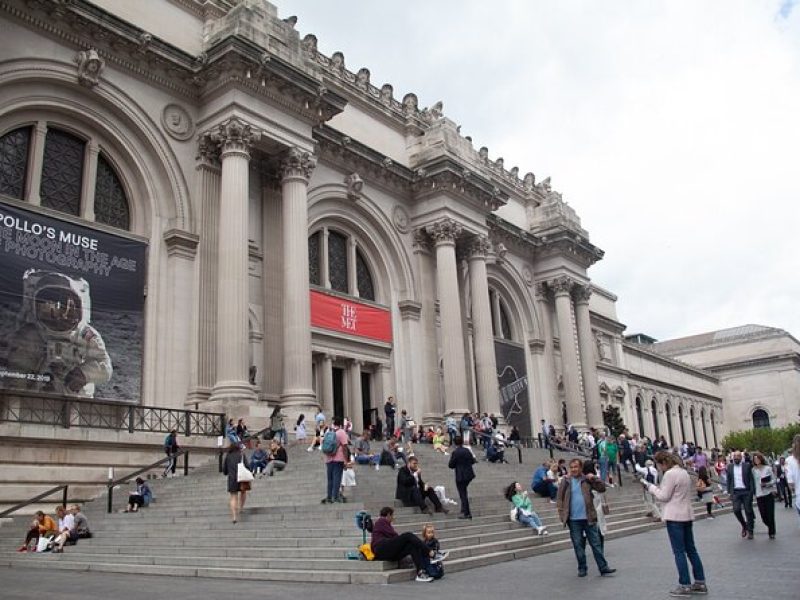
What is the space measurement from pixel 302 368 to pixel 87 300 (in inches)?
260

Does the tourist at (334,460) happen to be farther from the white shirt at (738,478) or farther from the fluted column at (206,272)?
the fluted column at (206,272)

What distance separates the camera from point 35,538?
14.4 meters

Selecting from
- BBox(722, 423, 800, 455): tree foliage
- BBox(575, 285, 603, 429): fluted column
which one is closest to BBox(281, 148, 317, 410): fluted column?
BBox(575, 285, 603, 429): fluted column

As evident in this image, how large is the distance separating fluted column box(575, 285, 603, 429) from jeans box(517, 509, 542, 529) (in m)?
26.5

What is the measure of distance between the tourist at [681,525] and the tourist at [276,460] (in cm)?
1026

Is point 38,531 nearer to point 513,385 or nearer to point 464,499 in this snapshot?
point 464,499

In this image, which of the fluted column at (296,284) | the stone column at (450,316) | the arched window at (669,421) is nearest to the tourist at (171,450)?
the fluted column at (296,284)

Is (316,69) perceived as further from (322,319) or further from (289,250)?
(322,319)

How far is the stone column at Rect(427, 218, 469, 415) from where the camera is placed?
3114cm

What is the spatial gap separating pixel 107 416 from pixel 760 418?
76.1m

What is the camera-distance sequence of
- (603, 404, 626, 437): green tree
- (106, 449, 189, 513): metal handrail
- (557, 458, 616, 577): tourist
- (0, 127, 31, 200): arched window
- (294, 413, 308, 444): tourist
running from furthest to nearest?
(603, 404, 626, 437): green tree < (294, 413, 308, 444): tourist < (0, 127, 31, 200): arched window < (106, 449, 189, 513): metal handrail < (557, 458, 616, 577): tourist

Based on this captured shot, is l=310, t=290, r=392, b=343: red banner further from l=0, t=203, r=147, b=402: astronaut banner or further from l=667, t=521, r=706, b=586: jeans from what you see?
l=667, t=521, r=706, b=586: jeans

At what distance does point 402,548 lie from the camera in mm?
10586

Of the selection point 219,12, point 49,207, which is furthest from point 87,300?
point 219,12
